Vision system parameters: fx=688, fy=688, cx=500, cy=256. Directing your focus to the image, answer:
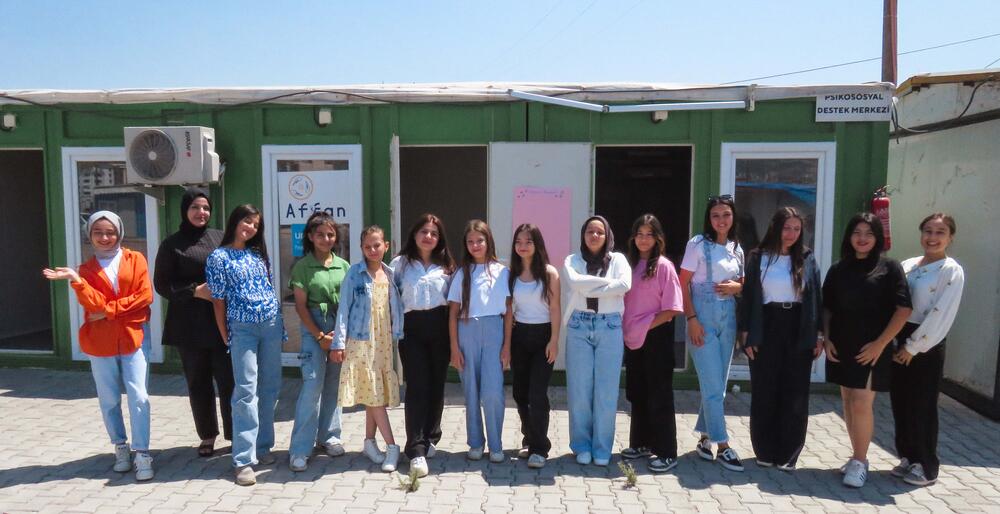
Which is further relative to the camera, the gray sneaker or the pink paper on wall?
the pink paper on wall

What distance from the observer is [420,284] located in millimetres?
4414

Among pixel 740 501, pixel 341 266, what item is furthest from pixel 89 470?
pixel 740 501

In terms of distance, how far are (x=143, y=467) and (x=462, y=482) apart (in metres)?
2.00

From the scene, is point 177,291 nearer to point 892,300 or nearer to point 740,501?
point 740,501

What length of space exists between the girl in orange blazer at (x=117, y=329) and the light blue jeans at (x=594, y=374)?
272 centimetres

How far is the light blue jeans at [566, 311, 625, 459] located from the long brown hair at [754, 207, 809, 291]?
1.04 meters

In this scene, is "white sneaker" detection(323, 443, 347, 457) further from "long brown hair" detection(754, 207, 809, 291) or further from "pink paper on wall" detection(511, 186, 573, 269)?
"long brown hair" detection(754, 207, 809, 291)

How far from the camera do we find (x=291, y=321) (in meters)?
7.07

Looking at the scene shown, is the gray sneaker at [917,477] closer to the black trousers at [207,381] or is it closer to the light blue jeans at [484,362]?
the light blue jeans at [484,362]

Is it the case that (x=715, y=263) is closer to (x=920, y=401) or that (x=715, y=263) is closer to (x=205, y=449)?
(x=920, y=401)

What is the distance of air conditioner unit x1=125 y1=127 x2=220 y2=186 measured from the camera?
6.07m

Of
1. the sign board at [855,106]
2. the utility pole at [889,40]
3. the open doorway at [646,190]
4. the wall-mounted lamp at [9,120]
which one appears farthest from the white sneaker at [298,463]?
the utility pole at [889,40]

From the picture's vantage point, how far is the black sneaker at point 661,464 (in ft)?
14.6

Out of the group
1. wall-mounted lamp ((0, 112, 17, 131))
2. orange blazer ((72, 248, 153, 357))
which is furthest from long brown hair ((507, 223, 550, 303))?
wall-mounted lamp ((0, 112, 17, 131))
